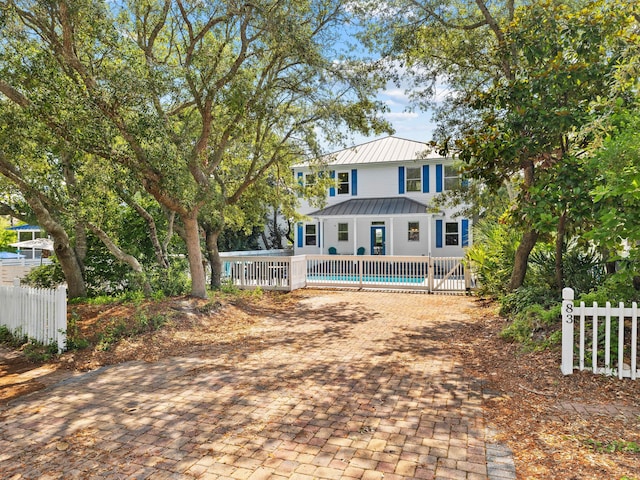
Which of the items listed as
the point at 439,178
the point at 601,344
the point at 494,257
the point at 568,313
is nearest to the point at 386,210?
the point at 439,178

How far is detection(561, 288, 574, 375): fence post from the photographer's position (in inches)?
208

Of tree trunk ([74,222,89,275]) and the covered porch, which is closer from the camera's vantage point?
tree trunk ([74,222,89,275])

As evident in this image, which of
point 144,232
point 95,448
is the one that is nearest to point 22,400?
point 95,448

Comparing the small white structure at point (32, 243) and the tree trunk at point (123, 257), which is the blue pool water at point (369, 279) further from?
the small white structure at point (32, 243)

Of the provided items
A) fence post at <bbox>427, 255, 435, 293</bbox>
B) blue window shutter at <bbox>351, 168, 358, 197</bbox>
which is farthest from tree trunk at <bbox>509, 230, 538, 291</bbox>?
blue window shutter at <bbox>351, 168, 358, 197</bbox>

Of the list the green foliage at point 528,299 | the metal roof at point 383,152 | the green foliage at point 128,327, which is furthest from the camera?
the metal roof at point 383,152

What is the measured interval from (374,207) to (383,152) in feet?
12.4

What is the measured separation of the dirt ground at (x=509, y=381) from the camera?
3461 millimetres

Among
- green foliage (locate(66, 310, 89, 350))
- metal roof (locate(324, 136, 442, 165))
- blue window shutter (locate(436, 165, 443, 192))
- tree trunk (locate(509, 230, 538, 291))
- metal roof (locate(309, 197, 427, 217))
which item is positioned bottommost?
green foliage (locate(66, 310, 89, 350))

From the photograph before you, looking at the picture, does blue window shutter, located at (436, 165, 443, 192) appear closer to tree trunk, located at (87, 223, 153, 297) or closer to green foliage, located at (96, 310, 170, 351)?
tree trunk, located at (87, 223, 153, 297)

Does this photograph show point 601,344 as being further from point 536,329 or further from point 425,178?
point 425,178

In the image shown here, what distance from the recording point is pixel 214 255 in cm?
1372

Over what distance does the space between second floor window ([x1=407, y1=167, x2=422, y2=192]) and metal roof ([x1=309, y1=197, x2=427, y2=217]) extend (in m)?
0.65

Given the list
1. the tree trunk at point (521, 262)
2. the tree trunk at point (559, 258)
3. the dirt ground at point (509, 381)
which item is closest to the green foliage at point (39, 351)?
the dirt ground at point (509, 381)
